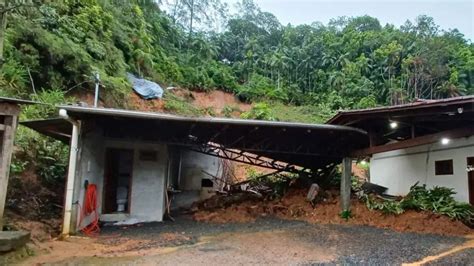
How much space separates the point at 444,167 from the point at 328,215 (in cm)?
329

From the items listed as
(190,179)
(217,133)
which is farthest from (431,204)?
(190,179)

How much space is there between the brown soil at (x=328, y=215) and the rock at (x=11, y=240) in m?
5.17

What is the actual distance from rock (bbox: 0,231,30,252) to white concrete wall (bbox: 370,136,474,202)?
30.2ft

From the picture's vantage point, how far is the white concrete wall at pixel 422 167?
28.5ft

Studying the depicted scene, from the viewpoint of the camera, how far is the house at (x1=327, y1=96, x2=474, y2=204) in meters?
6.84

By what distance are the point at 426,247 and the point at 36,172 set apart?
7950 millimetres

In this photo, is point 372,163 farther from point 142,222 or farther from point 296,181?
point 142,222

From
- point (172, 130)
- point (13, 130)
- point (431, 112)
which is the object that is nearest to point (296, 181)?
point (172, 130)

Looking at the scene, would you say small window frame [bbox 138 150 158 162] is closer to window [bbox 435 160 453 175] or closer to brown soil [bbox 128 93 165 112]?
brown soil [bbox 128 93 165 112]

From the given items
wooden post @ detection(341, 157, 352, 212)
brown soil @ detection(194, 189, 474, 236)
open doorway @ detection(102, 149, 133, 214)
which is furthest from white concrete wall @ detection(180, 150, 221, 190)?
wooden post @ detection(341, 157, 352, 212)

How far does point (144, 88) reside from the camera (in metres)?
17.1

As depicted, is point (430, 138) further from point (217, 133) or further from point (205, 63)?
point (205, 63)

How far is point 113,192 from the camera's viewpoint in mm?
9000

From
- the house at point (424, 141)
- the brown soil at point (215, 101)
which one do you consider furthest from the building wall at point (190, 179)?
the brown soil at point (215, 101)
